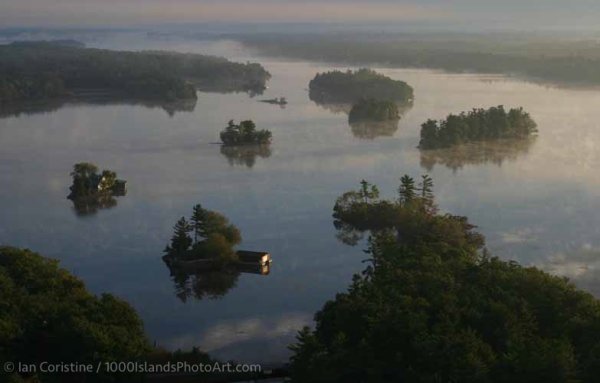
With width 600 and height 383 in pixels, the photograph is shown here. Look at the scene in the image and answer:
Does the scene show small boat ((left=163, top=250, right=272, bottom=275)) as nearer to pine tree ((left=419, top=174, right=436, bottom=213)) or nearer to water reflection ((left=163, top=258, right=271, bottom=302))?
water reflection ((left=163, top=258, right=271, bottom=302))

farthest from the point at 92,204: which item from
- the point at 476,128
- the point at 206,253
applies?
the point at 476,128

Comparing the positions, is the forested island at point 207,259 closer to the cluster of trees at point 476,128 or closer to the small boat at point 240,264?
the small boat at point 240,264

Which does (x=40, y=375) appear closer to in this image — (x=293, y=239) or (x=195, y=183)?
(x=293, y=239)

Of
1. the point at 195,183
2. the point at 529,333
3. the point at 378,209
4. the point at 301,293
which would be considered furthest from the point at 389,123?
the point at 529,333

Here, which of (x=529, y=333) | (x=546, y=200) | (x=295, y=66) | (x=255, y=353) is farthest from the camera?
(x=295, y=66)

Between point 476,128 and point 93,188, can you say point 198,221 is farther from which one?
point 476,128

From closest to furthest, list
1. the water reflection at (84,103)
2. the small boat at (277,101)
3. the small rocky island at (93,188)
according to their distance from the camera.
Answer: the small rocky island at (93,188) → the water reflection at (84,103) → the small boat at (277,101)

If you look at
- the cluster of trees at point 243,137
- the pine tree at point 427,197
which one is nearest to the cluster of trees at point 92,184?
the cluster of trees at point 243,137
